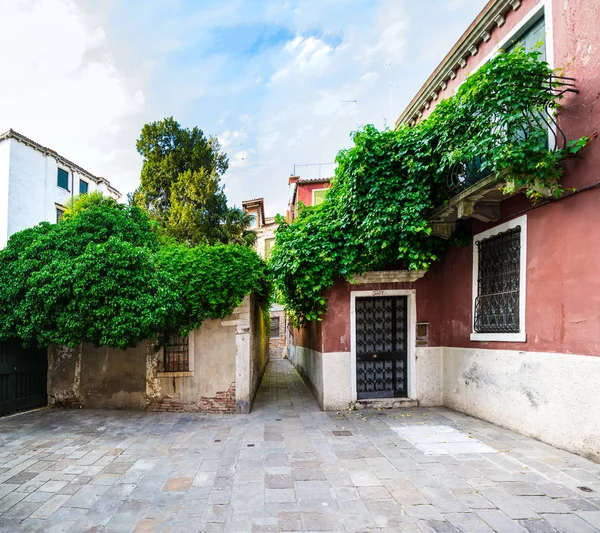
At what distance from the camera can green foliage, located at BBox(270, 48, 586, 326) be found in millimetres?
4520

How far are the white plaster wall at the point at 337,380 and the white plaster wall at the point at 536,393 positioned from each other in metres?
2.14

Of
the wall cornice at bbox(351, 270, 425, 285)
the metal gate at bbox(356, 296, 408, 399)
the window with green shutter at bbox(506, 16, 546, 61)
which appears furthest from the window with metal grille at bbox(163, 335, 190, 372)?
the window with green shutter at bbox(506, 16, 546, 61)

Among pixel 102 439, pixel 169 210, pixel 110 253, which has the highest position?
pixel 169 210

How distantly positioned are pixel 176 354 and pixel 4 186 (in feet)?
54.3

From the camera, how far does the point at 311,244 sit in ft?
23.3

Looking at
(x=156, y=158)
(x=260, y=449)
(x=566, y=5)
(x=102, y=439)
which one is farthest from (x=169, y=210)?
(x=566, y=5)

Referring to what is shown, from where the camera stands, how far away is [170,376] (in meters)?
7.32

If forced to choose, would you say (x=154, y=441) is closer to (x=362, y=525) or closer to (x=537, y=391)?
(x=362, y=525)

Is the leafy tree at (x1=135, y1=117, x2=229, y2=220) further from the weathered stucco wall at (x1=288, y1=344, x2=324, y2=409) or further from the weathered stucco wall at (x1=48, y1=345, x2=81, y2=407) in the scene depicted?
the weathered stucco wall at (x1=288, y1=344, x2=324, y2=409)

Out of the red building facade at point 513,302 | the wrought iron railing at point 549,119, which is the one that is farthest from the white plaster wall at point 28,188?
the wrought iron railing at point 549,119

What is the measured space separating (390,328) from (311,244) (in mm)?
2627

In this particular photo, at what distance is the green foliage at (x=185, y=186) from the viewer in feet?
49.9

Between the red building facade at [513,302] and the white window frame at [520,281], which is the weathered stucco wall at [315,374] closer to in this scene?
the red building facade at [513,302]

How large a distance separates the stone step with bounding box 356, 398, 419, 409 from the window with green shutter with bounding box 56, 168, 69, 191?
71.1 ft
